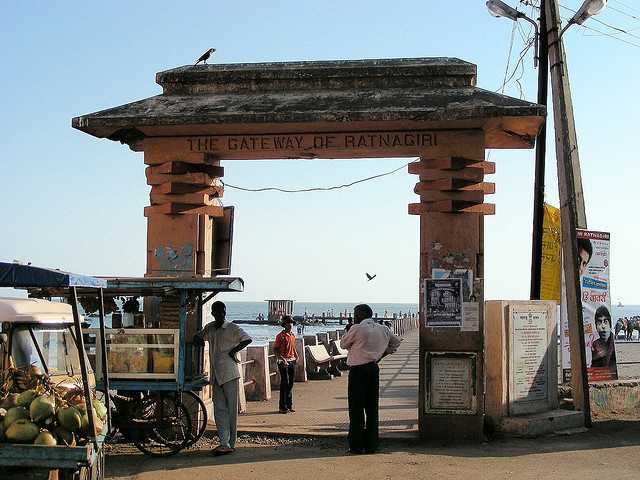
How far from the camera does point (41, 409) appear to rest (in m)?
7.59

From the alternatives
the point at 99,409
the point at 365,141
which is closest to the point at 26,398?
the point at 99,409

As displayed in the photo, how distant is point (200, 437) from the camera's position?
40.6 feet

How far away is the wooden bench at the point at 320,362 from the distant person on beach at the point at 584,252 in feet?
32.0

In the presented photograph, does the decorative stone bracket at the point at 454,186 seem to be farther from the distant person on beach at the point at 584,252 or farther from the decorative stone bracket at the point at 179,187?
the decorative stone bracket at the point at 179,187

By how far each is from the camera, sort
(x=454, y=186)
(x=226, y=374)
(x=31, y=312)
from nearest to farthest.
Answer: (x=31, y=312), (x=226, y=374), (x=454, y=186)

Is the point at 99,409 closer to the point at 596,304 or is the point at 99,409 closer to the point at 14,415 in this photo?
the point at 14,415

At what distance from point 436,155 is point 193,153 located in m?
3.55

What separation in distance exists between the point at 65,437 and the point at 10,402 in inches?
25.1

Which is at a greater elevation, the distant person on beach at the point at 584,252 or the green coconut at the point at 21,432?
the distant person on beach at the point at 584,252

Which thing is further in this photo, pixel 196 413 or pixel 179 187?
pixel 179 187

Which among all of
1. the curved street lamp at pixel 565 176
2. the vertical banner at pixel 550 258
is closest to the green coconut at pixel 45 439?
the curved street lamp at pixel 565 176

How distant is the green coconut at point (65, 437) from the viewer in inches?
299

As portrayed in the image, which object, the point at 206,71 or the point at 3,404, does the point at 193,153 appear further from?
the point at 3,404

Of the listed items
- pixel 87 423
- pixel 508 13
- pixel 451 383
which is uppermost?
pixel 508 13
